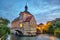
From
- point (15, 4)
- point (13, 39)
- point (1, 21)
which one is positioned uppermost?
point (15, 4)

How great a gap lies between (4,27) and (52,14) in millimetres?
1231

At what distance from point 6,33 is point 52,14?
1.23 metres

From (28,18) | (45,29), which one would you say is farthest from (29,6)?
(45,29)

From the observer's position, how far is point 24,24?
6082mm

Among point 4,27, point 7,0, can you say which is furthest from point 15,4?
point 4,27

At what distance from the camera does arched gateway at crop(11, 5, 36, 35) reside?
6.05 meters

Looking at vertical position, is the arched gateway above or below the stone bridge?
above

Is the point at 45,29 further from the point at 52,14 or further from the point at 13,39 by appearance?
the point at 13,39

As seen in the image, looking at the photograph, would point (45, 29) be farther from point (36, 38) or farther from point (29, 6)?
point (29, 6)

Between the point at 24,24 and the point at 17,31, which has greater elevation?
the point at 24,24

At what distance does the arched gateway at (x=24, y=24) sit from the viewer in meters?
6.05

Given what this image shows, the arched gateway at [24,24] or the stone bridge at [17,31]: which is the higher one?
the arched gateway at [24,24]

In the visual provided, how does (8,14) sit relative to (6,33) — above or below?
above

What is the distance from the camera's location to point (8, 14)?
6129 millimetres
